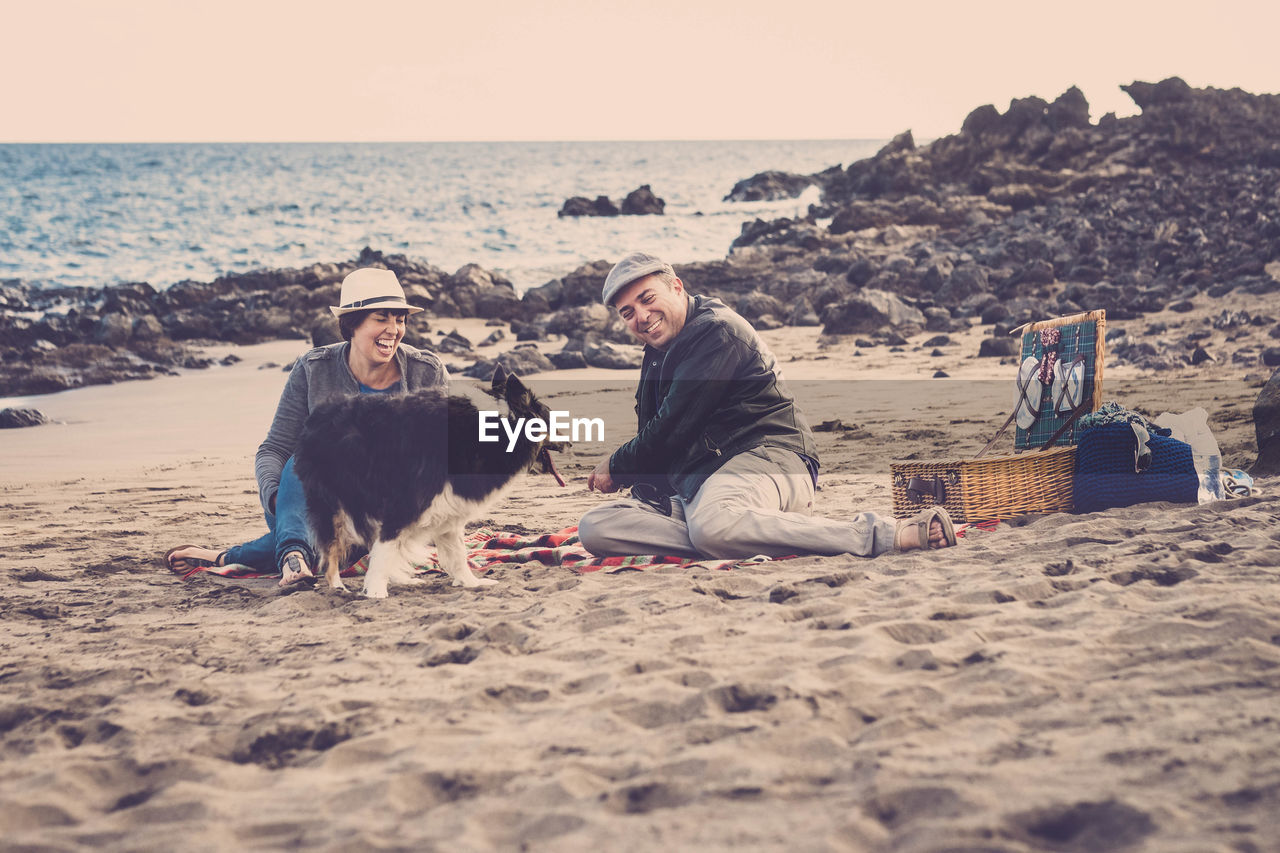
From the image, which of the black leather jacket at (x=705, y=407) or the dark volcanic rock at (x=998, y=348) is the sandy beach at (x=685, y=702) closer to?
the black leather jacket at (x=705, y=407)

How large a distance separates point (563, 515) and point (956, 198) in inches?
862

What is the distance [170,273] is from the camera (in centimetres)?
2488

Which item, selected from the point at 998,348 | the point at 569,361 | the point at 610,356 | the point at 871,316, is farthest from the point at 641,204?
the point at 998,348

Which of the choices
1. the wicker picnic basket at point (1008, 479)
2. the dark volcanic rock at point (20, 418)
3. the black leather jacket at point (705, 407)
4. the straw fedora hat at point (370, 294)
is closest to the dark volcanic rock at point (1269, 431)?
the wicker picnic basket at point (1008, 479)

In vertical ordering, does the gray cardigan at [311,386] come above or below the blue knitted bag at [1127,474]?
above

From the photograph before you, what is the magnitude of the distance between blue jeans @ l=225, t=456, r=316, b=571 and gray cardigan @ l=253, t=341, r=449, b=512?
0.35ft

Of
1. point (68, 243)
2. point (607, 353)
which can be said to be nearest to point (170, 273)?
point (68, 243)

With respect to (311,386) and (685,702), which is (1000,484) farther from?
(311,386)

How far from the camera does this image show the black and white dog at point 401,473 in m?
3.97

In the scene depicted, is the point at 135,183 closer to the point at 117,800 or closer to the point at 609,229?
the point at 609,229

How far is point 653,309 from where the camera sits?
14.4 ft

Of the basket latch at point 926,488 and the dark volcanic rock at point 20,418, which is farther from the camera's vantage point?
the dark volcanic rock at point 20,418

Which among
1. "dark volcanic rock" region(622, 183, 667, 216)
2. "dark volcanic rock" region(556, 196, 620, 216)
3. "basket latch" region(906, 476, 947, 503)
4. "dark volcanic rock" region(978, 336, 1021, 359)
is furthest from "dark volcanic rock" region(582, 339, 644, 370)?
"dark volcanic rock" region(622, 183, 667, 216)

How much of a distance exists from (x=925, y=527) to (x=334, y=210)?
40345 millimetres
